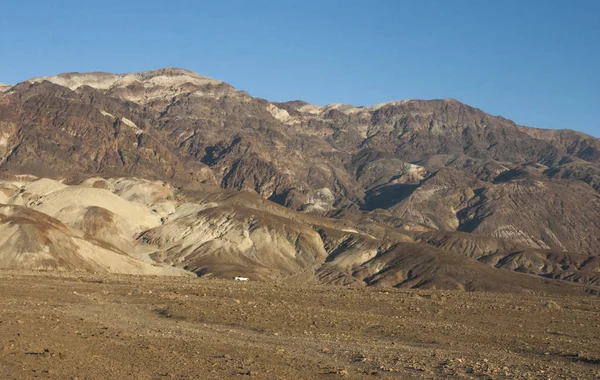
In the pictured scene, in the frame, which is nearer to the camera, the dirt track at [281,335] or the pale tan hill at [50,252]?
the dirt track at [281,335]

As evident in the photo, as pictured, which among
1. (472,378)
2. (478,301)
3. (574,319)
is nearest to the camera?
(472,378)

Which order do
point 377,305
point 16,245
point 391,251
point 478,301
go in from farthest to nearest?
point 391,251 → point 16,245 → point 478,301 → point 377,305

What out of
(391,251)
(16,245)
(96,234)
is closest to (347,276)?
(391,251)

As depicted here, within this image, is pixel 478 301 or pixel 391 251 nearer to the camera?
pixel 478 301

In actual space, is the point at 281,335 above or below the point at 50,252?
above

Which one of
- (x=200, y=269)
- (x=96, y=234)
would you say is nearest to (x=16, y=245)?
(x=200, y=269)

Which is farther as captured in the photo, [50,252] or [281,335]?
[50,252]

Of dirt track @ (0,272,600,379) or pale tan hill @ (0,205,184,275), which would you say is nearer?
dirt track @ (0,272,600,379)

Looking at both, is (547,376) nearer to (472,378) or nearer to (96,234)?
(472,378)

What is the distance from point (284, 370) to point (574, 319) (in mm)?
24363

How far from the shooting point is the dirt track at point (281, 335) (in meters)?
27.3

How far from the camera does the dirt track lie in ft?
89.5

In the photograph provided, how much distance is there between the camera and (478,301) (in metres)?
54.1

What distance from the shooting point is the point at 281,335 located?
1382 inches
